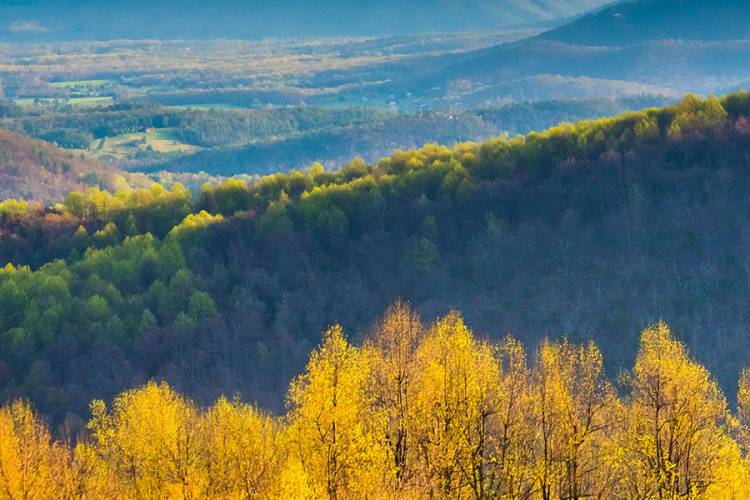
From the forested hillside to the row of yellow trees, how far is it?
102 ft

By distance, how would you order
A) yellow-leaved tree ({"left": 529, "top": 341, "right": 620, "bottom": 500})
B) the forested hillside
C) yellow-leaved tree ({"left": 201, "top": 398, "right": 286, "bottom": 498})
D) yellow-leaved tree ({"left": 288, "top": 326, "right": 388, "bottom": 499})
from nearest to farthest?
yellow-leaved tree ({"left": 288, "top": 326, "right": 388, "bottom": 499}), yellow-leaved tree ({"left": 529, "top": 341, "right": 620, "bottom": 500}), yellow-leaved tree ({"left": 201, "top": 398, "right": 286, "bottom": 498}), the forested hillside

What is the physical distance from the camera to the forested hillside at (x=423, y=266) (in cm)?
8894

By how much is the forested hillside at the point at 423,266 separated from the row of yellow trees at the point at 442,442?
31.0 m

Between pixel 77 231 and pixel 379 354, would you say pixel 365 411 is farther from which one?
pixel 77 231

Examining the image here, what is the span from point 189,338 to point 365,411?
45.2 m

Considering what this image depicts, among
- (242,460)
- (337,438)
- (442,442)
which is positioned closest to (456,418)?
(442,442)

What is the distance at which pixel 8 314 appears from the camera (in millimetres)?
96812

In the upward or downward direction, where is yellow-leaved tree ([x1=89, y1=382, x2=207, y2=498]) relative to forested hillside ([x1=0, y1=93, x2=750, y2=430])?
downward

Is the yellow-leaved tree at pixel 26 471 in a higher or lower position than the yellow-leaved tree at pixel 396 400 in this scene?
lower

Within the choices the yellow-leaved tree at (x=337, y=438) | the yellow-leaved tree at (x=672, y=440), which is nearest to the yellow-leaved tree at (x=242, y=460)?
the yellow-leaved tree at (x=337, y=438)

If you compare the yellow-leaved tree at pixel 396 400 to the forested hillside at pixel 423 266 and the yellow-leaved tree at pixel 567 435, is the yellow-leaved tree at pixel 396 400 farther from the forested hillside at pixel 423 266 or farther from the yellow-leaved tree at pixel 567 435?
the forested hillside at pixel 423 266

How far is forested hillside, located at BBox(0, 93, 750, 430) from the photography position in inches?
3501

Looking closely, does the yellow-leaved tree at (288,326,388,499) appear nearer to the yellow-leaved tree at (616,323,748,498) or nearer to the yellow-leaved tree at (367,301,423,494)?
the yellow-leaved tree at (367,301,423,494)

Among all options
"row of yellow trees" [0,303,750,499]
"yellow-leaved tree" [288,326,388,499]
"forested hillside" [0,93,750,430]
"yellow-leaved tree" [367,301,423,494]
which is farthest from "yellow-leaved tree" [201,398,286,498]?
"forested hillside" [0,93,750,430]
